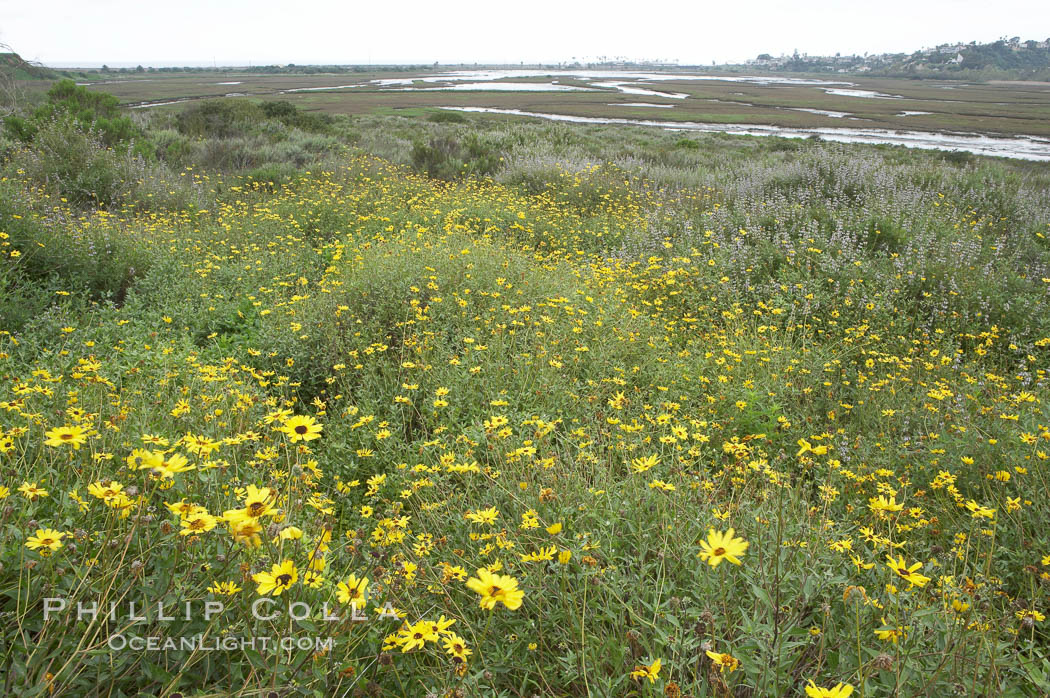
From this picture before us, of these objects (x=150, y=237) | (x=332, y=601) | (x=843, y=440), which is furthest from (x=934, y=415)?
(x=150, y=237)

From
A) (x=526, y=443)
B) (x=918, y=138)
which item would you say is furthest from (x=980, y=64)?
(x=526, y=443)

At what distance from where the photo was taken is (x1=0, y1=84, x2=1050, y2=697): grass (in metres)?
1.51

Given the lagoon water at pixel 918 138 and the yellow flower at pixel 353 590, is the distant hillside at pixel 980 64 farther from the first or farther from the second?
the yellow flower at pixel 353 590

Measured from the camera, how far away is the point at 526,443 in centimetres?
266

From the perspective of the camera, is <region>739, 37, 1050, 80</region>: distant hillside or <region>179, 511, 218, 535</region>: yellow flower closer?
<region>179, 511, 218, 535</region>: yellow flower

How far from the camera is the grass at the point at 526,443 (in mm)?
1514

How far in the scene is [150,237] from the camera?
6727 mm

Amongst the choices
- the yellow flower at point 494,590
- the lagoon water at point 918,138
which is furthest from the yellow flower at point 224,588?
the lagoon water at point 918,138

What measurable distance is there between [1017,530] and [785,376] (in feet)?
6.64

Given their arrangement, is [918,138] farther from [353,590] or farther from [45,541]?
[45,541]

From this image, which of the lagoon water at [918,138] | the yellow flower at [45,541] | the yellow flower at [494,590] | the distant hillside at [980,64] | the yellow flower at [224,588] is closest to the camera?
the yellow flower at [494,590]

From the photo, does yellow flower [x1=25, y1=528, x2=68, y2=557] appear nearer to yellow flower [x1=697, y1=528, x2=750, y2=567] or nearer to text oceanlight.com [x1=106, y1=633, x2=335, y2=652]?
text oceanlight.com [x1=106, y1=633, x2=335, y2=652]

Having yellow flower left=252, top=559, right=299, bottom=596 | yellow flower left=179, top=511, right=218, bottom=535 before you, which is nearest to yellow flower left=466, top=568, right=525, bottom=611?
yellow flower left=252, top=559, right=299, bottom=596

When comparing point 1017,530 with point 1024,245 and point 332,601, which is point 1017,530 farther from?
point 1024,245
